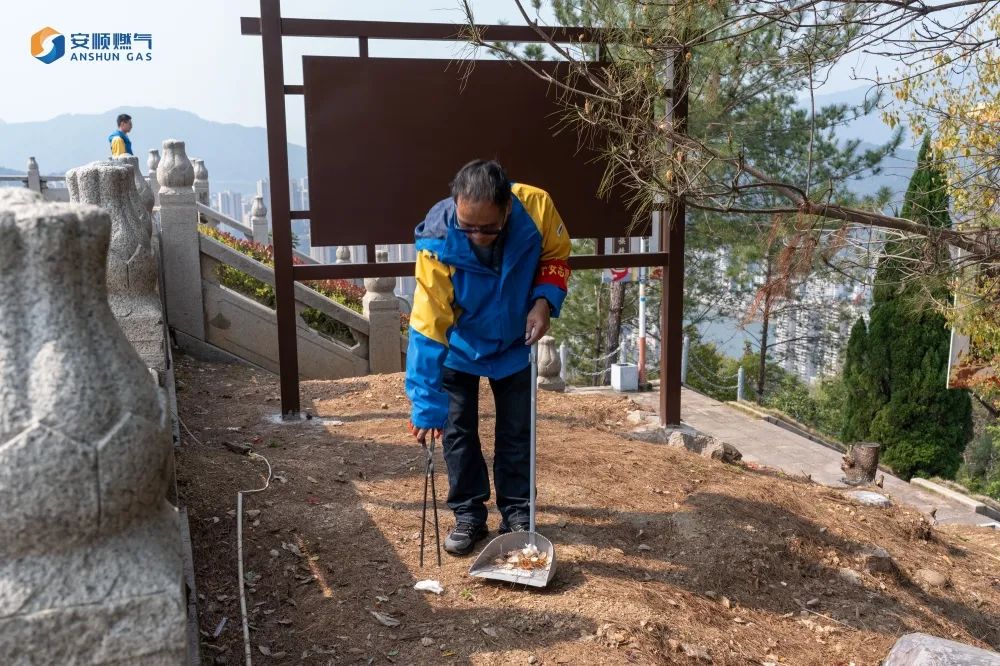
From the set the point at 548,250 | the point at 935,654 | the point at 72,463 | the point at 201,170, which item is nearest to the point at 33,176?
the point at 201,170

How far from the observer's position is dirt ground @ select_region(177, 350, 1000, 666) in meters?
2.96

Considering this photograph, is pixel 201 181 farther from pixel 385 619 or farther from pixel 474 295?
pixel 385 619

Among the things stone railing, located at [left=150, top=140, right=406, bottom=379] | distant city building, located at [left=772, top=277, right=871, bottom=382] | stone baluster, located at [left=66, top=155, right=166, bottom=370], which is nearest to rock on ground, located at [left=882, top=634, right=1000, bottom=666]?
stone baluster, located at [left=66, top=155, right=166, bottom=370]

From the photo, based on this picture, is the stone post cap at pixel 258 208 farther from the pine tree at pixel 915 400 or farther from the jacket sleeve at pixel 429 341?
the jacket sleeve at pixel 429 341

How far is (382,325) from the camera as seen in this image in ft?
30.0

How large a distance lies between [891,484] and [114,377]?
8.81 metres

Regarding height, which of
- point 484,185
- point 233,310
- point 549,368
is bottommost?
point 549,368

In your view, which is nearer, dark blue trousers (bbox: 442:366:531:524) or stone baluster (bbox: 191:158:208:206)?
dark blue trousers (bbox: 442:366:531:524)

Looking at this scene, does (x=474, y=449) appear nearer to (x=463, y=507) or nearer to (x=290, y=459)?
(x=463, y=507)

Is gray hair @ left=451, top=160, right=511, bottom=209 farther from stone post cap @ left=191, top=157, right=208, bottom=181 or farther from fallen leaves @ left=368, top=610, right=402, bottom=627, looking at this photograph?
stone post cap @ left=191, top=157, right=208, bottom=181

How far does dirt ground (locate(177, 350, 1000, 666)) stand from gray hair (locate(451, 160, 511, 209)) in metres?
1.50

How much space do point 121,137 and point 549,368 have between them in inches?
261

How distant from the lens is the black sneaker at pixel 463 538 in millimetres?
3512

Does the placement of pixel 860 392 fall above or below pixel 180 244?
below
